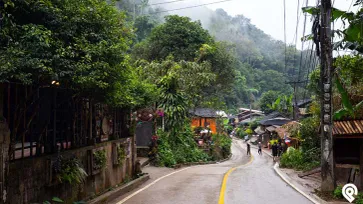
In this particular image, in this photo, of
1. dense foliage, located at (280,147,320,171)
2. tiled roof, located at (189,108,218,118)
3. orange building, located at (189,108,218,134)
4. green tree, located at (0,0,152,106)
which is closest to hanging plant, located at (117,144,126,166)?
green tree, located at (0,0,152,106)

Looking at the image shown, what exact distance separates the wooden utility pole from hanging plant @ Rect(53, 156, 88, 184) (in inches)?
334

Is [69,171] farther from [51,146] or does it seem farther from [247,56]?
[247,56]

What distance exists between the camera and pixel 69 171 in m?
9.02

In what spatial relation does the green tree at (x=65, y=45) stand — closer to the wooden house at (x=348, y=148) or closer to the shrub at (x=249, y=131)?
the wooden house at (x=348, y=148)

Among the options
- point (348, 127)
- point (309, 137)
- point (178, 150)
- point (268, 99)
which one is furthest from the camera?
point (268, 99)

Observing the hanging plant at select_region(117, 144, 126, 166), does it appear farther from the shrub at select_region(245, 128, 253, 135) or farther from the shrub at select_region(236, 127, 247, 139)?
the shrub at select_region(236, 127, 247, 139)

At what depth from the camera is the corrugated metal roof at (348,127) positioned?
13055 mm

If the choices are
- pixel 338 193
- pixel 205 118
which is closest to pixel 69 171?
pixel 338 193

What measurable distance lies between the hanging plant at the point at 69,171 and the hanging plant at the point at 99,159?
141cm

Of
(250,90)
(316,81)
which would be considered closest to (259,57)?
(250,90)

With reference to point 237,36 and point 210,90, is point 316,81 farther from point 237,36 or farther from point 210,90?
point 237,36

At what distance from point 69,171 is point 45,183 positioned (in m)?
0.86

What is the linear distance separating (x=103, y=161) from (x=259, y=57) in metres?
87.6

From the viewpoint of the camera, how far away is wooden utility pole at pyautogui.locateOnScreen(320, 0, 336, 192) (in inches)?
495
